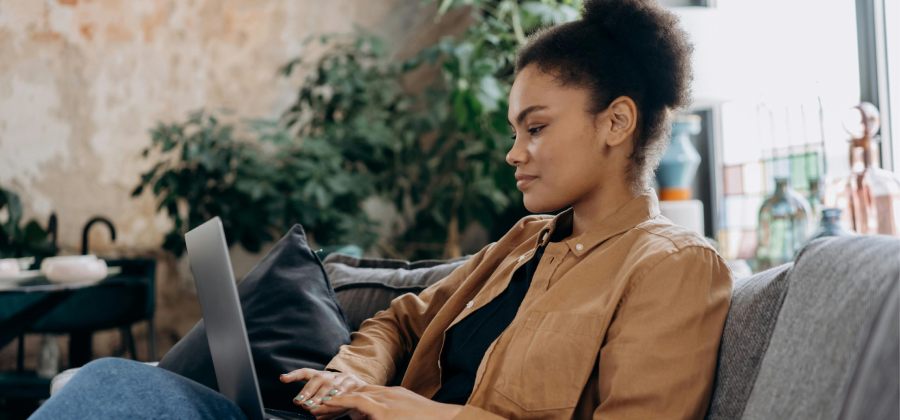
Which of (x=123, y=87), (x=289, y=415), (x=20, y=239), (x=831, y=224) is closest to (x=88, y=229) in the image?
(x=20, y=239)

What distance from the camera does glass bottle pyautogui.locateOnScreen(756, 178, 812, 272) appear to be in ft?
6.03

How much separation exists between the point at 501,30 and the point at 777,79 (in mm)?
1072

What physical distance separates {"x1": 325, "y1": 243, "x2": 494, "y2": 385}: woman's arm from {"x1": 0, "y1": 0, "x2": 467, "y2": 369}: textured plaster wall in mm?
2657

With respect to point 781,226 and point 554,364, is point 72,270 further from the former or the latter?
point 781,226

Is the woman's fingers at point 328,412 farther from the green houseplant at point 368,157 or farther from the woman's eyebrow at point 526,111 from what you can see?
the green houseplant at point 368,157

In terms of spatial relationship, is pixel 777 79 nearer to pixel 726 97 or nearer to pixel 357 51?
pixel 726 97

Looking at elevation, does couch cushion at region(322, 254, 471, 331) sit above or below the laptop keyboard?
above

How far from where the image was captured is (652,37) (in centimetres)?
100

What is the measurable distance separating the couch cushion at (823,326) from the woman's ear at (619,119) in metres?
0.32

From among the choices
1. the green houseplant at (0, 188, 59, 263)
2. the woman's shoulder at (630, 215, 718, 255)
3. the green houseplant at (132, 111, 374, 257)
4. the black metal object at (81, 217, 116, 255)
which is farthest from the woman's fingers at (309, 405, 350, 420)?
the black metal object at (81, 217, 116, 255)

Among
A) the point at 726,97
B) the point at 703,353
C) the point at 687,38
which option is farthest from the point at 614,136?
the point at 726,97

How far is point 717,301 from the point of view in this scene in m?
0.82

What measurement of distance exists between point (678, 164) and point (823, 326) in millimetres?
1776

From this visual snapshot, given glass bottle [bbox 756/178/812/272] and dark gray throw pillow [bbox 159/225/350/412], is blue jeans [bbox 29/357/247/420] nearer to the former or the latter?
dark gray throw pillow [bbox 159/225/350/412]
